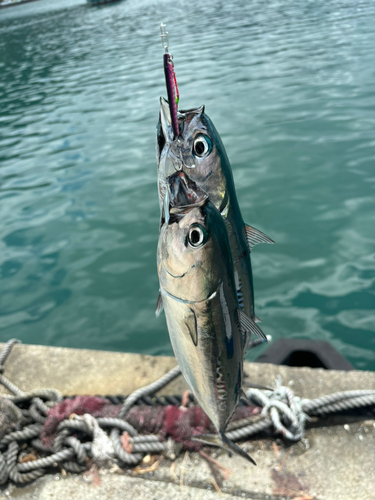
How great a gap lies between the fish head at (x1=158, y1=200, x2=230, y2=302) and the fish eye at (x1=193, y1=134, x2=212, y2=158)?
0.92 feet

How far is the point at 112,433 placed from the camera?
3020mm

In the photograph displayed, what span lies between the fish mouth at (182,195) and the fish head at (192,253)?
0.01m

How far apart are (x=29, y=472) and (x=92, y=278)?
3405 millimetres

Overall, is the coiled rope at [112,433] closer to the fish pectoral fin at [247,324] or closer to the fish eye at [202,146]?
the fish pectoral fin at [247,324]

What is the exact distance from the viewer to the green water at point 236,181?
5.25 meters

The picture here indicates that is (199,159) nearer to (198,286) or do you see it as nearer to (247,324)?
(198,286)

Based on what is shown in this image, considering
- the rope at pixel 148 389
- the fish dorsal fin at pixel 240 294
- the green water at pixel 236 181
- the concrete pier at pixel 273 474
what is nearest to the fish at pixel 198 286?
the fish dorsal fin at pixel 240 294

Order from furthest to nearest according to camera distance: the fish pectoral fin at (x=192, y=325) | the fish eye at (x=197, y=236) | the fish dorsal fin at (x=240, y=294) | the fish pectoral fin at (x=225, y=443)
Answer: the fish pectoral fin at (x=225, y=443)
the fish dorsal fin at (x=240, y=294)
the fish pectoral fin at (x=192, y=325)
the fish eye at (x=197, y=236)

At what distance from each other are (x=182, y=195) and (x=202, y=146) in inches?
10.0

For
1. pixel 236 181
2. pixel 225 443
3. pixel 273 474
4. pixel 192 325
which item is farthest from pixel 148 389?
pixel 236 181

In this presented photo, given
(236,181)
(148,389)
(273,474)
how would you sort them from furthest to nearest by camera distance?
1. (236,181)
2. (148,389)
3. (273,474)

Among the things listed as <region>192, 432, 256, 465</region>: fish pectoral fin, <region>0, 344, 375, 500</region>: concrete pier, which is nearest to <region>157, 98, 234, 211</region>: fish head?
<region>192, 432, 256, 465</region>: fish pectoral fin

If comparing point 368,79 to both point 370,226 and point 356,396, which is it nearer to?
point 370,226

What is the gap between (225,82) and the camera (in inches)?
494
